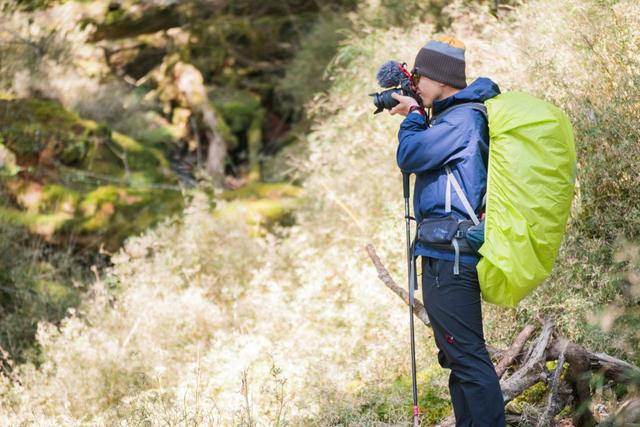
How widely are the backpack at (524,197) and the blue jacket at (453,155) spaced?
9cm

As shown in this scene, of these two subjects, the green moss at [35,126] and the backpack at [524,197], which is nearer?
the backpack at [524,197]

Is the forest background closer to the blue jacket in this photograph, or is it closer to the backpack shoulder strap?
the blue jacket

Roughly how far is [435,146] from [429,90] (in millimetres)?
381

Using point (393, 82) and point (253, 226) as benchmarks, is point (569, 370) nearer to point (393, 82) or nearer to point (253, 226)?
point (393, 82)

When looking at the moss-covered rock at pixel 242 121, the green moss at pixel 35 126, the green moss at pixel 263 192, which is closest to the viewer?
the green moss at pixel 35 126

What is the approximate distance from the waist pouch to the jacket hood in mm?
576

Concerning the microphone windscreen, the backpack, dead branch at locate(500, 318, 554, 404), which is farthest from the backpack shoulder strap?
dead branch at locate(500, 318, 554, 404)

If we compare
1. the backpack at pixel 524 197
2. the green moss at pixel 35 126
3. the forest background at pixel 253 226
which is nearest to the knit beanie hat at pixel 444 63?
the backpack at pixel 524 197

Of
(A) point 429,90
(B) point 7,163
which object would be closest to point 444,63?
(A) point 429,90

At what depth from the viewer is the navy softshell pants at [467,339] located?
316 cm

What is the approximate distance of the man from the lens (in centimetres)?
319

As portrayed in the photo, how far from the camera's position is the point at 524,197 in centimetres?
306

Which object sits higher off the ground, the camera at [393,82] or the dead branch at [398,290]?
the camera at [393,82]

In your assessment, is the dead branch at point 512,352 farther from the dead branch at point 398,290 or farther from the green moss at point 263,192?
the green moss at point 263,192
